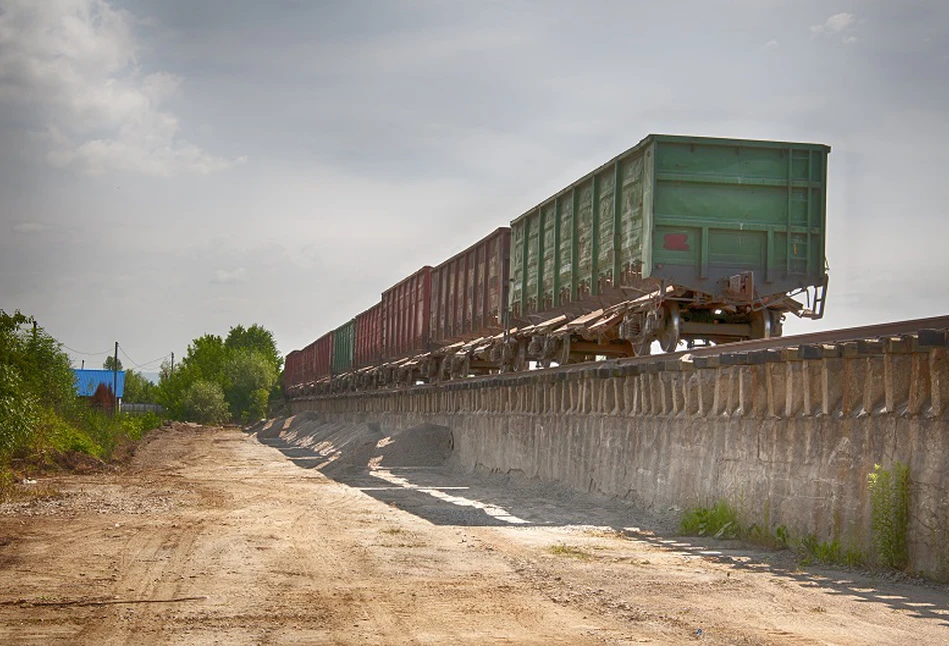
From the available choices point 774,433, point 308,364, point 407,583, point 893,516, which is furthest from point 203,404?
point 893,516

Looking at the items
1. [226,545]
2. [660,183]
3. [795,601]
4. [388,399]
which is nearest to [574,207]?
[660,183]

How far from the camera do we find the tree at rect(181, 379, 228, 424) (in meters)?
79.4

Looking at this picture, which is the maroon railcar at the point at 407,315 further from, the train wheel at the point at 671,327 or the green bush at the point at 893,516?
the green bush at the point at 893,516

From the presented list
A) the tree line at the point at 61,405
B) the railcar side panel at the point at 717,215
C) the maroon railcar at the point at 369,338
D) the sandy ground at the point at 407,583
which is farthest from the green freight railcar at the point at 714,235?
the maroon railcar at the point at 369,338

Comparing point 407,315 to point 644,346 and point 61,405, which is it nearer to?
point 61,405

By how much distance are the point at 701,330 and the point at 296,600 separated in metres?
10.1

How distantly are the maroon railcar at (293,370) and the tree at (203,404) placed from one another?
5.62 meters

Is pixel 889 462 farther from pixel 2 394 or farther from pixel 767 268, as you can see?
pixel 2 394

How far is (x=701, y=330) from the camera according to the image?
51.6ft

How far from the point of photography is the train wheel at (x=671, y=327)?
1538 cm

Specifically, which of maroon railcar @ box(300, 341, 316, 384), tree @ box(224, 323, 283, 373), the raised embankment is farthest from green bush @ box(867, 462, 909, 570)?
tree @ box(224, 323, 283, 373)

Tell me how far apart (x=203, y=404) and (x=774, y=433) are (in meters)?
74.0

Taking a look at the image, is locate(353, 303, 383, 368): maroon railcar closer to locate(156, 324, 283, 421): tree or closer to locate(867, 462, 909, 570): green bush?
locate(867, 462, 909, 570): green bush

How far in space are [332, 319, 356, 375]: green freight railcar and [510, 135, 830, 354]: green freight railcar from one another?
99.7 feet
